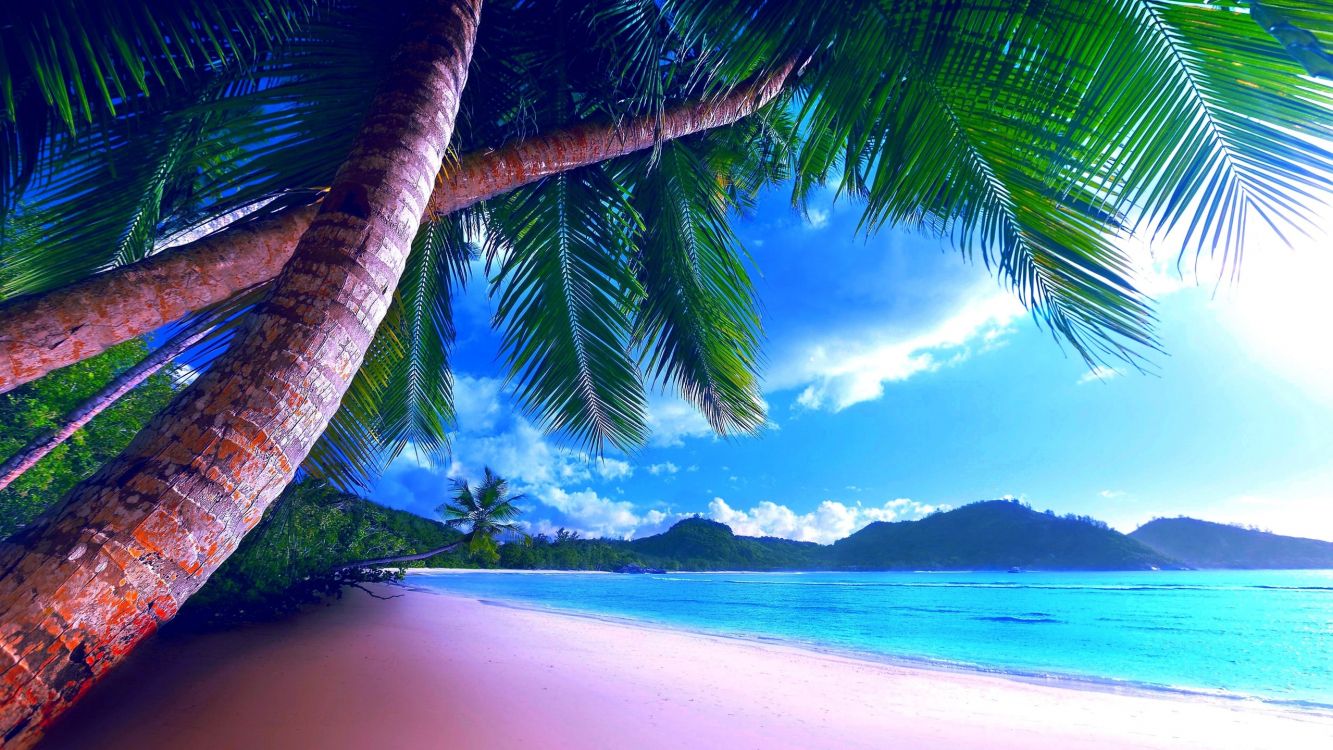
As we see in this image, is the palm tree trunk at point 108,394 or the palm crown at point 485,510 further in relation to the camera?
the palm crown at point 485,510

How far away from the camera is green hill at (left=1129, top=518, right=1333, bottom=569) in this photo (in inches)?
2623

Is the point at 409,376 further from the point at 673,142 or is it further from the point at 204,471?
the point at 204,471

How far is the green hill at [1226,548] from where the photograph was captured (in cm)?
6662

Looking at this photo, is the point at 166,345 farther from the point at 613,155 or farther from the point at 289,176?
the point at 613,155

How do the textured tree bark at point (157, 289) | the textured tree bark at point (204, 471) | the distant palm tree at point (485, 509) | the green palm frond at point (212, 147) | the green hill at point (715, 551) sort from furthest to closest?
the green hill at point (715, 551) < the distant palm tree at point (485, 509) < the green palm frond at point (212, 147) < the textured tree bark at point (157, 289) < the textured tree bark at point (204, 471)

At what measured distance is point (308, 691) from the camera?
4.81 m

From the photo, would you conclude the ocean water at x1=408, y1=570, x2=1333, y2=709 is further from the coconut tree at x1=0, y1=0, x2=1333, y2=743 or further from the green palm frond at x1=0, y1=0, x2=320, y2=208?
the green palm frond at x1=0, y1=0, x2=320, y2=208

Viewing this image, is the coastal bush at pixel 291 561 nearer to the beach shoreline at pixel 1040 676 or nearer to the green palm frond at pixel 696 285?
the green palm frond at pixel 696 285

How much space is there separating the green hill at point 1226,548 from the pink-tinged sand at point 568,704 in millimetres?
81391

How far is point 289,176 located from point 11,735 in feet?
8.48

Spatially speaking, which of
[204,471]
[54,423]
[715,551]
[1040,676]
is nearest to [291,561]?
[54,423]

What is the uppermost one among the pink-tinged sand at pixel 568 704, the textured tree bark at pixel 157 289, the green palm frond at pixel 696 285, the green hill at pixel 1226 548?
the green hill at pixel 1226 548

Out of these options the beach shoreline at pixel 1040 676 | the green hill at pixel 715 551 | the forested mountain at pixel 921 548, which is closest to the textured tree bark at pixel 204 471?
the beach shoreline at pixel 1040 676

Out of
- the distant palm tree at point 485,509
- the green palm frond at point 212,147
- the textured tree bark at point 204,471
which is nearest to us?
the textured tree bark at point 204,471
